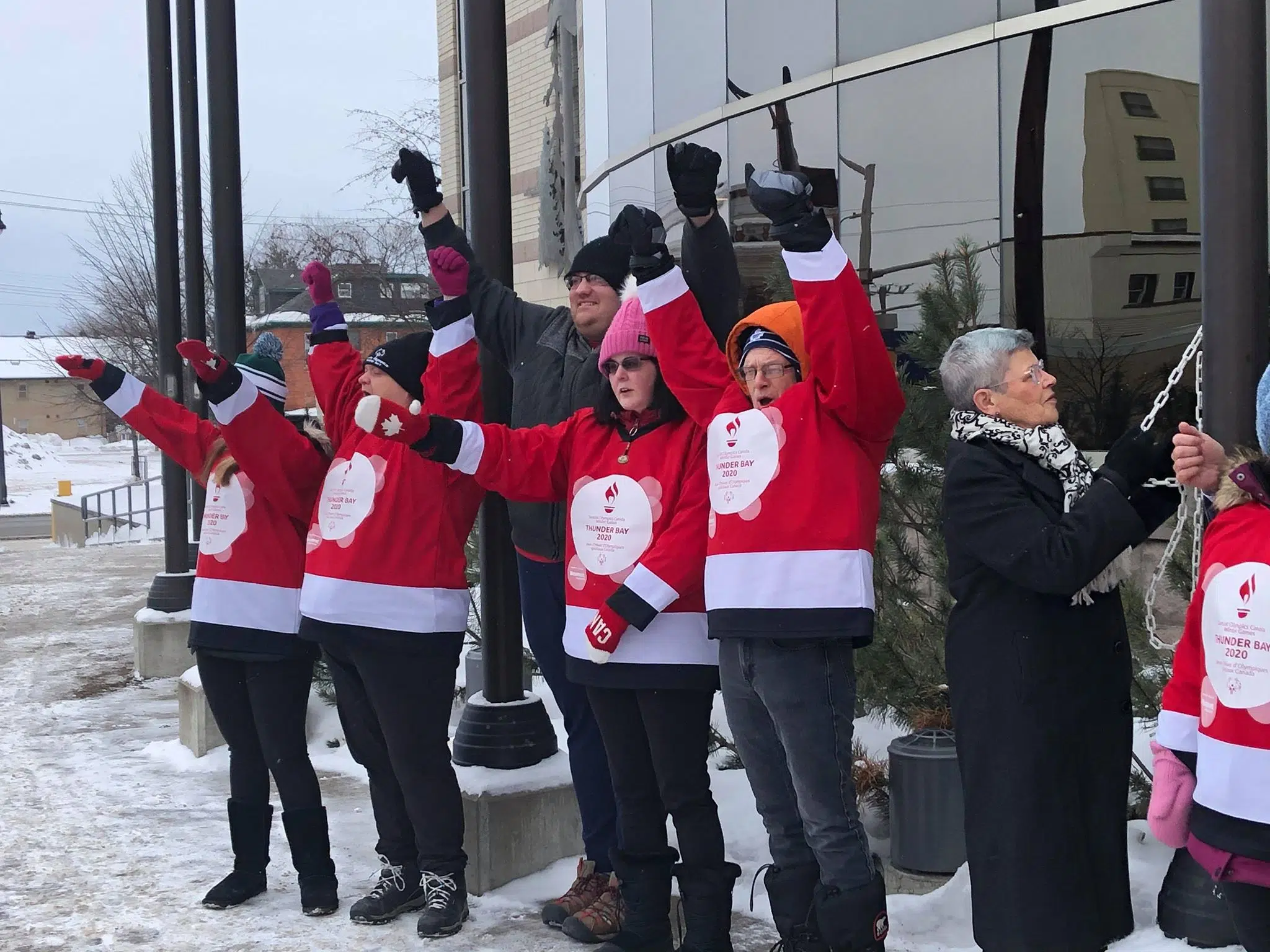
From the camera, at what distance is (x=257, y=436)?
4215 mm

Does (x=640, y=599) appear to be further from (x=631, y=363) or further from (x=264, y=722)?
(x=264, y=722)

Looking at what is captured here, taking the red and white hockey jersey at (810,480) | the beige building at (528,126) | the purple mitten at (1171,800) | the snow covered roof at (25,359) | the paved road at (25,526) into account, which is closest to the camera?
the purple mitten at (1171,800)

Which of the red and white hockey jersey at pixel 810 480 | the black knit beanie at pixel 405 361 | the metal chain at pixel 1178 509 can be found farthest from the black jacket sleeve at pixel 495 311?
the metal chain at pixel 1178 509

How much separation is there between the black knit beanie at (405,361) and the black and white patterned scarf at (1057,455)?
1.86 metres

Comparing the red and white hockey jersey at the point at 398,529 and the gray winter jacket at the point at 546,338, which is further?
the red and white hockey jersey at the point at 398,529

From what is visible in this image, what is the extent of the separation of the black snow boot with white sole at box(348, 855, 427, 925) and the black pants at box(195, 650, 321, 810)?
36 centimetres

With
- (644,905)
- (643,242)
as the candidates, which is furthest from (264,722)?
(643,242)

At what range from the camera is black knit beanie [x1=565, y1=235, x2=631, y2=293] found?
3.87 m

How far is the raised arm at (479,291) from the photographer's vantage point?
13.6 feet

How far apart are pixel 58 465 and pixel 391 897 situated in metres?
57.1

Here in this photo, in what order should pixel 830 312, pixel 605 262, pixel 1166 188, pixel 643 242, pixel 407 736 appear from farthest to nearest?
1. pixel 1166 188
2. pixel 407 736
3. pixel 605 262
4. pixel 643 242
5. pixel 830 312

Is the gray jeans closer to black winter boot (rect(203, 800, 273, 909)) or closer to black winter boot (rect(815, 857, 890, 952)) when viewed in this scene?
black winter boot (rect(815, 857, 890, 952))

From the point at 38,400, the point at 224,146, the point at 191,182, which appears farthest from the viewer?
the point at 38,400

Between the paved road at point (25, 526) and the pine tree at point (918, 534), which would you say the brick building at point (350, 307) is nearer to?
the paved road at point (25, 526)
